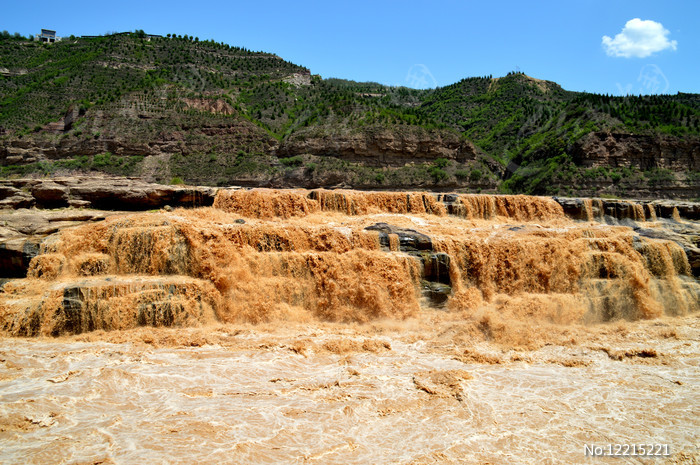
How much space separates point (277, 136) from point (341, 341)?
1411 inches

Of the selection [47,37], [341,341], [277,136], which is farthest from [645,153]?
[47,37]

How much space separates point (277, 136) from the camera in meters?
44.4

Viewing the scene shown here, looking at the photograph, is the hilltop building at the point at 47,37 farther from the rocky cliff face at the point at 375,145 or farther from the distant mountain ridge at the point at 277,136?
the rocky cliff face at the point at 375,145

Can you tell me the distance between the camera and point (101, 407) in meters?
7.95

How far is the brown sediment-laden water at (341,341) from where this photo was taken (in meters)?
7.25

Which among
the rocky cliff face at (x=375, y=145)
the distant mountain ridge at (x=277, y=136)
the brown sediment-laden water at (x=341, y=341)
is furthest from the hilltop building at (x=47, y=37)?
the brown sediment-laden water at (x=341, y=341)

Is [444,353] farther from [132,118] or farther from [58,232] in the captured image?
[132,118]

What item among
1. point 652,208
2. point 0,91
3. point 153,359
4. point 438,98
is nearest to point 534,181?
point 652,208

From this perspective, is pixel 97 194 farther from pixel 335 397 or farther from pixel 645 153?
pixel 645 153

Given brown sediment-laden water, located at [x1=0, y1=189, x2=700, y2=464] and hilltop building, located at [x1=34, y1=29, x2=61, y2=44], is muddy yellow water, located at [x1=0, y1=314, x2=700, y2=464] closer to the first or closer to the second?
brown sediment-laden water, located at [x1=0, y1=189, x2=700, y2=464]

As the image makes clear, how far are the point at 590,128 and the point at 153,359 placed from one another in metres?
43.2

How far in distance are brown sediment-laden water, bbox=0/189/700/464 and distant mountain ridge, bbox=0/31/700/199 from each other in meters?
20.4

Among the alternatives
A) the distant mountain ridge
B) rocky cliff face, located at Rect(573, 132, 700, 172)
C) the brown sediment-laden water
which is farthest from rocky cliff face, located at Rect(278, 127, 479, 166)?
the brown sediment-laden water

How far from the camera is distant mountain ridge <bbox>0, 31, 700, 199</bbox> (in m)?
36.4
